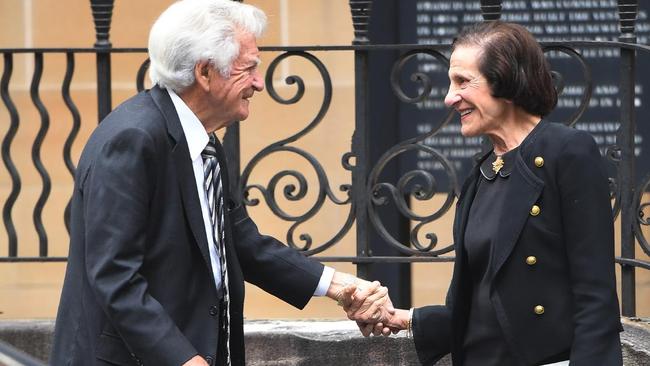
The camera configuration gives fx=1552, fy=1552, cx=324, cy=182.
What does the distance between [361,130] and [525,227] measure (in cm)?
239

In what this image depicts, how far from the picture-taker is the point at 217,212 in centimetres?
432

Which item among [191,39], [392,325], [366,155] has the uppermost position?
[191,39]

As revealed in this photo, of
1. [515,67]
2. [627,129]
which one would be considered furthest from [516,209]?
[627,129]

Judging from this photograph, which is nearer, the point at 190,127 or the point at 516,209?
the point at 516,209

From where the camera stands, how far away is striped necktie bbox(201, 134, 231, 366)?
14.0 feet

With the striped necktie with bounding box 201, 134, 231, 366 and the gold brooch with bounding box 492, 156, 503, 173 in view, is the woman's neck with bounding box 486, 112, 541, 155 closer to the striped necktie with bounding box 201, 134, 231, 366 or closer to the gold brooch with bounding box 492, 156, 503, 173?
the gold brooch with bounding box 492, 156, 503, 173

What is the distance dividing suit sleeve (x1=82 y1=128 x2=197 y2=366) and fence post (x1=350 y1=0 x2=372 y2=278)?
2.42 meters

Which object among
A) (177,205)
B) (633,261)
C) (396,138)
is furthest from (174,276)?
(396,138)

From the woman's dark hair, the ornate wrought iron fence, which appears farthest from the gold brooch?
the ornate wrought iron fence

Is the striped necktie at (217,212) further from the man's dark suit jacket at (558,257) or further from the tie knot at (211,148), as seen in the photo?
the man's dark suit jacket at (558,257)

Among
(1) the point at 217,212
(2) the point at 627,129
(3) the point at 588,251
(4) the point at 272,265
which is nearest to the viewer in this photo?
(3) the point at 588,251

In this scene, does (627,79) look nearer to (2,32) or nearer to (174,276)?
(174,276)

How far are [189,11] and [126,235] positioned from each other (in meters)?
0.63

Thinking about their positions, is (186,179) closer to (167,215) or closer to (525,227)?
(167,215)
